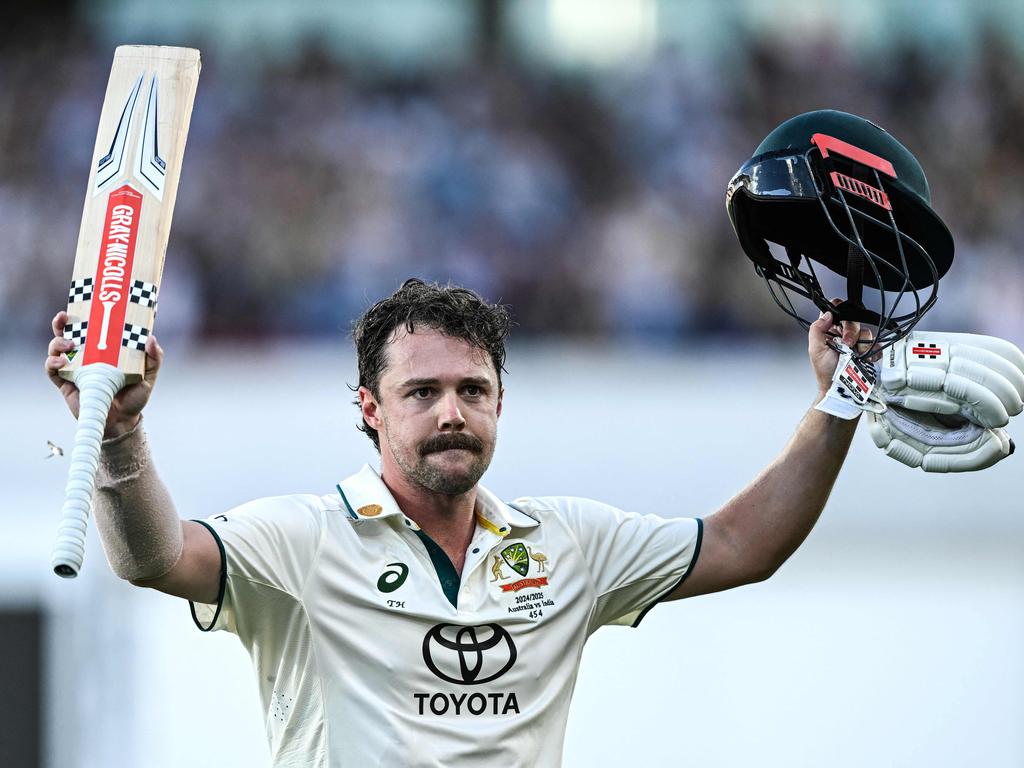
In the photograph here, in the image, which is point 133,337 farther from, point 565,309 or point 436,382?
point 565,309

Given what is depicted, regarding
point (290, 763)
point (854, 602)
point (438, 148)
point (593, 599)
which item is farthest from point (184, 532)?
point (438, 148)

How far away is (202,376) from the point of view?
7.52 metres

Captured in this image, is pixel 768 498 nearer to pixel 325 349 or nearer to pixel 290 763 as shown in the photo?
pixel 290 763

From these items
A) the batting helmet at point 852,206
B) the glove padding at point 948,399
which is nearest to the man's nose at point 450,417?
the batting helmet at point 852,206

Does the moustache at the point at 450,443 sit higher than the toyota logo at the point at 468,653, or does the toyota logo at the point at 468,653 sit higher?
the moustache at the point at 450,443

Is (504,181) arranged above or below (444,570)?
above

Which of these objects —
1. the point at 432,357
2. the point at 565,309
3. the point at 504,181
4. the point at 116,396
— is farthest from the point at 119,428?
the point at 504,181

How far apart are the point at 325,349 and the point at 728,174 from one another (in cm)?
298

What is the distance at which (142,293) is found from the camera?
3.13 meters

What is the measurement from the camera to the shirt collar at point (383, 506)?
137 inches

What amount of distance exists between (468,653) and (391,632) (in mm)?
161

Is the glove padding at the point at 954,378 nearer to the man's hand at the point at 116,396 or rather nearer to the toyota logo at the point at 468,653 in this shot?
the toyota logo at the point at 468,653

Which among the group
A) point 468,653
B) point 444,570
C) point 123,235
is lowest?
point 468,653

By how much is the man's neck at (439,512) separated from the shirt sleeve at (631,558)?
259mm
